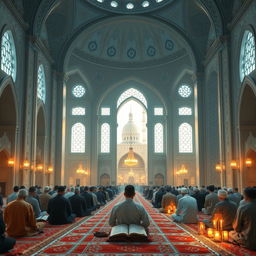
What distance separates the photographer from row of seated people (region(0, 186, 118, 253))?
6.31 metres

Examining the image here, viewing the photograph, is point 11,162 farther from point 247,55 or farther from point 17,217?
point 247,55

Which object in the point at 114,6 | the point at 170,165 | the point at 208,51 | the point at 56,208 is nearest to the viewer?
the point at 56,208

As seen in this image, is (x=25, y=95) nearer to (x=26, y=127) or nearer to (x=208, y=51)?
(x=26, y=127)

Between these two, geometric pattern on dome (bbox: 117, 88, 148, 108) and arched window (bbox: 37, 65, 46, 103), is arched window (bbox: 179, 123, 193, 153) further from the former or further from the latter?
arched window (bbox: 37, 65, 46, 103)

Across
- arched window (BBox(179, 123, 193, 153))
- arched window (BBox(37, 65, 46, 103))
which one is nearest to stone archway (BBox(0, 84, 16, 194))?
arched window (BBox(37, 65, 46, 103))

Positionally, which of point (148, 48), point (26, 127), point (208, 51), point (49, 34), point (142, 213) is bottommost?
point (142, 213)

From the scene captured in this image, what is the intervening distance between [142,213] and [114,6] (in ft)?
63.0

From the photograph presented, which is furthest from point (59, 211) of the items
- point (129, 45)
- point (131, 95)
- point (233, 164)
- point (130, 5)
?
point (131, 95)

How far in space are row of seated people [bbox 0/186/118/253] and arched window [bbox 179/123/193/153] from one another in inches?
695

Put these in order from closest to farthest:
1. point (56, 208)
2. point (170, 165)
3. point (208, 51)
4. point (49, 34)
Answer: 1. point (56, 208)
2. point (208, 51)
3. point (49, 34)
4. point (170, 165)

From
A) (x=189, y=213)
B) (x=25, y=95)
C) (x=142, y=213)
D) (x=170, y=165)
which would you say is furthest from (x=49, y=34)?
(x=142, y=213)

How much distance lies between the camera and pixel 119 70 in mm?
29344

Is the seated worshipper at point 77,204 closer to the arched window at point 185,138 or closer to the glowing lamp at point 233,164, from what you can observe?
the glowing lamp at point 233,164

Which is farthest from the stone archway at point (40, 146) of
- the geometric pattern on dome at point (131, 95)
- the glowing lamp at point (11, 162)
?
the geometric pattern on dome at point (131, 95)
